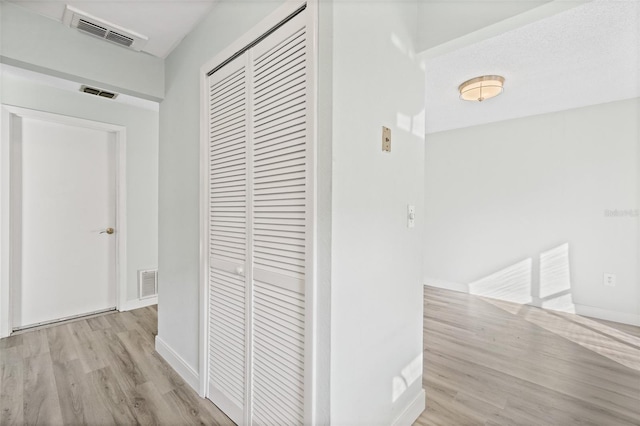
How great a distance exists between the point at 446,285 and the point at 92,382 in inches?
165

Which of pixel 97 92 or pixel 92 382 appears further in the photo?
pixel 97 92

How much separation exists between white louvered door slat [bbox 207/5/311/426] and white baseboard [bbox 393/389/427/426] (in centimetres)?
60

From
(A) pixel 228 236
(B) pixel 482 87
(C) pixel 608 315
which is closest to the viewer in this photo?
(A) pixel 228 236

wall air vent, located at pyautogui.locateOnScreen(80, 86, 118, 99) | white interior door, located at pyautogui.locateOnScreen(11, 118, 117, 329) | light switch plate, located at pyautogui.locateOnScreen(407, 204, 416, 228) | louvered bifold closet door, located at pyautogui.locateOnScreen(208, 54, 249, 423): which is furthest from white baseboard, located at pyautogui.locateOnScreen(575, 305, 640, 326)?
wall air vent, located at pyautogui.locateOnScreen(80, 86, 118, 99)

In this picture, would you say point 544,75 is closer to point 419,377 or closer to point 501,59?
point 501,59

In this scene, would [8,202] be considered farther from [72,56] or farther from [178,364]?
[178,364]

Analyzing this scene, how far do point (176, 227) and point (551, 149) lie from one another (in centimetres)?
414

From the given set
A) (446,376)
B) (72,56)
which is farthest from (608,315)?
Answer: (72,56)

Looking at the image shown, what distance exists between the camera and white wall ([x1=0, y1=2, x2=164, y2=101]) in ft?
5.63

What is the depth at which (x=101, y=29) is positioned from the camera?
1894 millimetres


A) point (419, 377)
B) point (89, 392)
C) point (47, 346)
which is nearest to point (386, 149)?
point (419, 377)

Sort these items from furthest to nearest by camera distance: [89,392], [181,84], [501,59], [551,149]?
[551,149]
[501,59]
[181,84]
[89,392]

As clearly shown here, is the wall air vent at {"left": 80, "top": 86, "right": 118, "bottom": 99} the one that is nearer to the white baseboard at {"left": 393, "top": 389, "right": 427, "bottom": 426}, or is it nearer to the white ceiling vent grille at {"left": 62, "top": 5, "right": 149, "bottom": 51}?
the white ceiling vent grille at {"left": 62, "top": 5, "right": 149, "bottom": 51}

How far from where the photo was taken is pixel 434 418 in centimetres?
166
